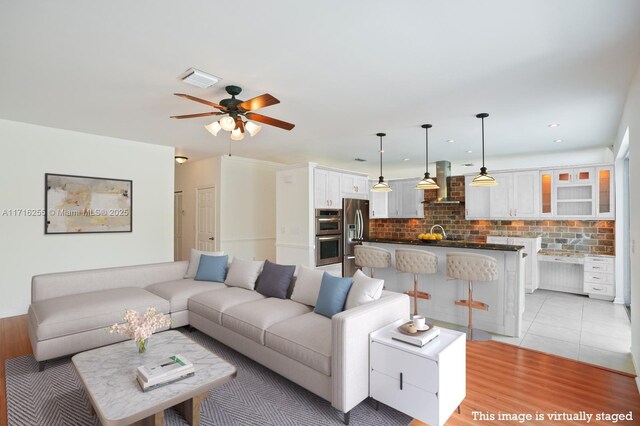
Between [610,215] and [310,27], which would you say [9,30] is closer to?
[310,27]

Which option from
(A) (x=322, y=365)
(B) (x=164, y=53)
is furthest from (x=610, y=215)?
(B) (x=164, y=53)

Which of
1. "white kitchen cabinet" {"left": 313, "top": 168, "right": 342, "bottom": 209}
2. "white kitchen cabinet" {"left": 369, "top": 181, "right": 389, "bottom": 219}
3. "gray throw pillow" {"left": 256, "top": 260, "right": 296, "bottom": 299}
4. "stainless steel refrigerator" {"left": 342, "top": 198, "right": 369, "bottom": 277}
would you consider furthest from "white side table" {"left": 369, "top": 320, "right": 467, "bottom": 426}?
"white kitchen cabinet" {"left": 369, "top": 181, "right": 389, "bottom": 219}

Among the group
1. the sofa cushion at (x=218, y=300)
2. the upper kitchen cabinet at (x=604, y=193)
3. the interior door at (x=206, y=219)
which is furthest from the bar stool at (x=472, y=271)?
the interior door at (x=206, y=219)

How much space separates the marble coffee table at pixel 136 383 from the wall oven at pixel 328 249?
3.41 meters

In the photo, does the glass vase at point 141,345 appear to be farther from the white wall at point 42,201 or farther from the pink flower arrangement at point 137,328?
the white wall at point 42,201

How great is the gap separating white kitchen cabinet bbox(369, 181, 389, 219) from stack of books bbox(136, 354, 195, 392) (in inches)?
244

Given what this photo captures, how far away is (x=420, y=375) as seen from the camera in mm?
2088

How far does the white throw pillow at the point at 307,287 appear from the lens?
130 inches

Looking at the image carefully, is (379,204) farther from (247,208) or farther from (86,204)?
(86,204)

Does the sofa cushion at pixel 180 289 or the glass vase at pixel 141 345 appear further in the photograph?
the sofa cushion at pixel 180 289

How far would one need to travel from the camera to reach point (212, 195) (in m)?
6.82

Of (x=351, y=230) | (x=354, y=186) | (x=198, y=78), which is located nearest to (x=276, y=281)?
(x=198, y=78)

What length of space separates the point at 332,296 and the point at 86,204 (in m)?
4.28

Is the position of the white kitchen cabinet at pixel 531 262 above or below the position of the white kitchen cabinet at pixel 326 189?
below
